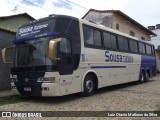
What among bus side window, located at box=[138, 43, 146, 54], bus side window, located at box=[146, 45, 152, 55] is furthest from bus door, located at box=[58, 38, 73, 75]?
bus side window, located at box=[146, 45, 152, 55]

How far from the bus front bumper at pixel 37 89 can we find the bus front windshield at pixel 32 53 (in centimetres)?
75

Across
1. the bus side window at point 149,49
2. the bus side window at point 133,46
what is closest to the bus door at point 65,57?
the bus side window at point 133,46

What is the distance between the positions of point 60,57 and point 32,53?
1137 millimetres

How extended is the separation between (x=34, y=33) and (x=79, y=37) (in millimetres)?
1892

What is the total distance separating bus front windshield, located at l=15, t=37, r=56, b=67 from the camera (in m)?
10.1

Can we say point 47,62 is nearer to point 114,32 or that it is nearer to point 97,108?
point 97,108

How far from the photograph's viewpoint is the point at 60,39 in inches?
382

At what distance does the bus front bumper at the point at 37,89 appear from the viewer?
9.84 meters

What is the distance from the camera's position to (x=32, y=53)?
10.5 meters

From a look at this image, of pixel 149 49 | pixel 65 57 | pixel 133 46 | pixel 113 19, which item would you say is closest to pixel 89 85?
pixel 65 57

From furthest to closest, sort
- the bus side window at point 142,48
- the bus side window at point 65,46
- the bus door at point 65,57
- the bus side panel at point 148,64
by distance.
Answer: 1. the bus side panel at point 148,64
2. the bus side window at point 142,48
3. the bus side window at point 65,46
4. the bus door at point 65,57

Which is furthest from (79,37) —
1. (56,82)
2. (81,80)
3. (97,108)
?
(97,108)

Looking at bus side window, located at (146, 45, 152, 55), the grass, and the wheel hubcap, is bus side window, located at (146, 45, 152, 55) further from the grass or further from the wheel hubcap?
the grass

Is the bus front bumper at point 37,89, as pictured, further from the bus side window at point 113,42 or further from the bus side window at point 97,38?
the bus side window at point 113,42
